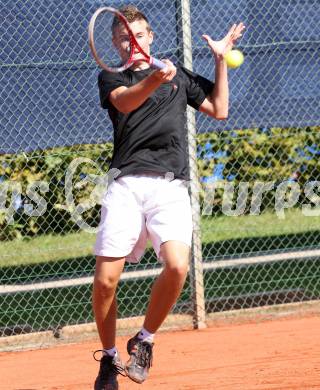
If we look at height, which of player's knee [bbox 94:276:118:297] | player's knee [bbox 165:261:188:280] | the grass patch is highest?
player's knee [bbox 165:261:188:280]

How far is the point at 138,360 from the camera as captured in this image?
14.5ft

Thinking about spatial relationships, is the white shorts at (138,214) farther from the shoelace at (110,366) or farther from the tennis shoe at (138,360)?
the shoelace at (110,366)

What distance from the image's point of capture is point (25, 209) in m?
10.0

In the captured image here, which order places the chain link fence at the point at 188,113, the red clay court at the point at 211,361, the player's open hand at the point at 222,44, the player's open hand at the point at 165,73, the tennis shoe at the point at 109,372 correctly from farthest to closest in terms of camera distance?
the chain link fence at the point at 188,113
the red clay court at the point at 211,361
the player's open hand at the point at 222,44
the tennis shoe at the point at 109,372
the player's open hand at the point at 165,73

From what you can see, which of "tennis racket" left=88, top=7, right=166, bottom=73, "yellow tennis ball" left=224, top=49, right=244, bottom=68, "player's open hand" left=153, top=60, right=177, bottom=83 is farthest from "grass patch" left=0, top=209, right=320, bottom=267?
"player's open hand" left=153, top=60, right=177, bottom=83

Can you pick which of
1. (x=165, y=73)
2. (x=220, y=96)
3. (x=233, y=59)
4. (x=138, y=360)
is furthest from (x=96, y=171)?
(x=165, y=73)

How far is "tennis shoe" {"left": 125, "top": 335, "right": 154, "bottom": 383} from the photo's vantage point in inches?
172

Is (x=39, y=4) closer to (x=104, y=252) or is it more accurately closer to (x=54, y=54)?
(x=54, y=54)

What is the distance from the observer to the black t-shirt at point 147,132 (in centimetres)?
439

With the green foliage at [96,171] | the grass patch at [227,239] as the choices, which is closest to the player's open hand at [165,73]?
the green foliage at [96,171]

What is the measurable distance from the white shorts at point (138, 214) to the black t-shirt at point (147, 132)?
2.7 inches

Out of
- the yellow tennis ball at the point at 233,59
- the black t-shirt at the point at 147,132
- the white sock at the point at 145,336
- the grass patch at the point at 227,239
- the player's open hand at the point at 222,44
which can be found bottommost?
the grass patch at the point at 227,239

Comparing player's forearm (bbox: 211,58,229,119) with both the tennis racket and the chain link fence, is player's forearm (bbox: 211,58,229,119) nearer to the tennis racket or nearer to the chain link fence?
the tennis racket

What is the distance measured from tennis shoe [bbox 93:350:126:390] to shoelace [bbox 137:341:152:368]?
16cm
